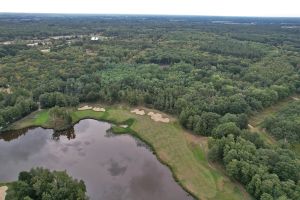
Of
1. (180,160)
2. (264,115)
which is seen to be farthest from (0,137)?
(264,115)

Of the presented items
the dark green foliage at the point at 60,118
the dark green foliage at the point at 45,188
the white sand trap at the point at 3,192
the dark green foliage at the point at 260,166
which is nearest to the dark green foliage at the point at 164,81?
the dark green foliage at the point at 60,118

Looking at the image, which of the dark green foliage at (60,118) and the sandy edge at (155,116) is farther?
the sandy edge at (155,116)

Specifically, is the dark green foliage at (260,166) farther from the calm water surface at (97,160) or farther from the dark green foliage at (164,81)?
the dark green foliage at (164,81)

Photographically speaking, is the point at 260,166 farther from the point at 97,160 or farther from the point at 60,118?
the point at 60,118

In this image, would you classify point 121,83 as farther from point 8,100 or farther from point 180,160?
point 180,160

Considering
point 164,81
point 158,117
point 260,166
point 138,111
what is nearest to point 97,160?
point 158,117

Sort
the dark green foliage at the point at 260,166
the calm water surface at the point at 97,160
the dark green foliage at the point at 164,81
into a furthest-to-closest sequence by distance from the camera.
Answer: the dark green foliage at the point at 164,81
the calm water surface at the point at 97,160
the dark green foliage at the point at 260,166
